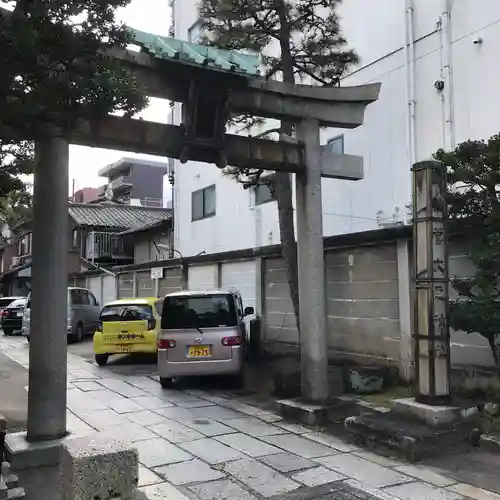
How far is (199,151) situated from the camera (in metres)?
7.57

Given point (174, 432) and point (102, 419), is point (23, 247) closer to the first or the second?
point (102, 419)

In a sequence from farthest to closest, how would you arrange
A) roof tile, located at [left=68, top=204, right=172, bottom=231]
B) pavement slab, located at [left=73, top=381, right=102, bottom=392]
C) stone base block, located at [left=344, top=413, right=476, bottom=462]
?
roof tile, located at [left=68, top=204, right=172, bottom=231]
pavement slab, located at [left=73, top=381, right=102, bottom=392]
stone base block, located at [left=344, top=413, right=476, bottom=462]

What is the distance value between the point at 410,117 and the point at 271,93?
5892 millimetres

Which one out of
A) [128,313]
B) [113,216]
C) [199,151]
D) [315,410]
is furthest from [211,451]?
[113,216]

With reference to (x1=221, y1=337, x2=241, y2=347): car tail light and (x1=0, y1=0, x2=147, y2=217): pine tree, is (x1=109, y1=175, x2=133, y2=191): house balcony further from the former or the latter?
(x1=0, y1=0, x2=147, y2=217): pine tree

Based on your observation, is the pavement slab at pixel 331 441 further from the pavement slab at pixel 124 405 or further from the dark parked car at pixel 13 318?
the dark parked car at pixel 13 318

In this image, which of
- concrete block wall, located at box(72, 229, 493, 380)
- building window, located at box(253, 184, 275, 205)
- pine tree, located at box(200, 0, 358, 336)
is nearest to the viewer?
concrete block wall, located at box(72, 229, 493, 380)

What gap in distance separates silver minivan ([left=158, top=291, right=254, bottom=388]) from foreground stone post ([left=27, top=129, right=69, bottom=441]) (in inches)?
150

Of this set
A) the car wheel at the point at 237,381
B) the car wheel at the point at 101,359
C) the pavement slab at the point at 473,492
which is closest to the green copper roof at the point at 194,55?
the pavement slab at the point at 473,492

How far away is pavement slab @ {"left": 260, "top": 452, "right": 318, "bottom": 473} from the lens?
19.1ft

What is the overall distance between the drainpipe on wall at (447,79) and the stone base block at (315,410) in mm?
6546

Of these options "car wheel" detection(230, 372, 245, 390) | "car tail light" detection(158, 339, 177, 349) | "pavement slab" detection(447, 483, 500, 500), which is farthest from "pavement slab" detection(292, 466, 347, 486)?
"car tail light" detection(158, 339, 177, 349)

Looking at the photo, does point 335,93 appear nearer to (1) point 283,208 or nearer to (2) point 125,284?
(1) point 283,208

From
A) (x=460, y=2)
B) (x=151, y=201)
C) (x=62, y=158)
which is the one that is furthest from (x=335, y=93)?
(x=151, y=201)
